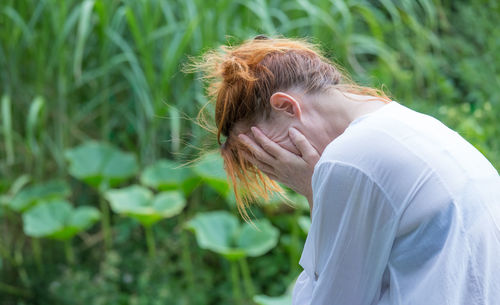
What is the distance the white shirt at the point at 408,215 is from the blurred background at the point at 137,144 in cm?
174

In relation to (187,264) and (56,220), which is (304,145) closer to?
(187,264)

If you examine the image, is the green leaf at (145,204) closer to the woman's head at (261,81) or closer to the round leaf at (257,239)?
the round leaf at (257,239)

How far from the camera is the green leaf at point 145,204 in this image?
2.89 m

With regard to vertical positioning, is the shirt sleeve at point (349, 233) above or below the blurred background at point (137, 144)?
above

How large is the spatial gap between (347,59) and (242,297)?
4.80ft

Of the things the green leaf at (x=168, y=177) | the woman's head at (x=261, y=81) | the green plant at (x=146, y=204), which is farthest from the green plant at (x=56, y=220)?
the woman's head at (x=261, y=81)

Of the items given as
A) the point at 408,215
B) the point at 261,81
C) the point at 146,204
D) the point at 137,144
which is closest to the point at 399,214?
the point at 408,215

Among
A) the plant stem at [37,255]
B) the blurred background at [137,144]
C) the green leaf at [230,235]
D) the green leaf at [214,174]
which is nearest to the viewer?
the green leaf at [230,235]

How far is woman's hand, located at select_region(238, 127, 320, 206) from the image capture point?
4.39 ft

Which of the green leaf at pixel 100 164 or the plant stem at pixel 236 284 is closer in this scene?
the plant stem at pixel 236 284

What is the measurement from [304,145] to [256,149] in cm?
12

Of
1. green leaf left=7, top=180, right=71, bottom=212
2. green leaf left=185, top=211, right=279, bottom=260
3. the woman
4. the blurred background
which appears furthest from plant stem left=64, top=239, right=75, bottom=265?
the woman

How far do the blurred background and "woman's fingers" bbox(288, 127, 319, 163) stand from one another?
1.58 meters

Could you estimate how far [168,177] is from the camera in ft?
10.6
